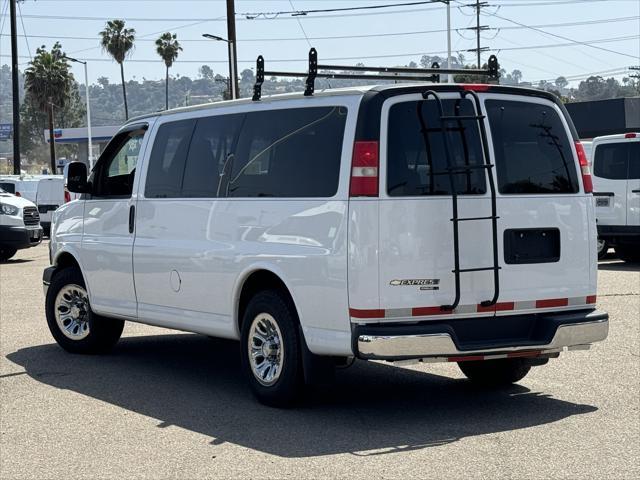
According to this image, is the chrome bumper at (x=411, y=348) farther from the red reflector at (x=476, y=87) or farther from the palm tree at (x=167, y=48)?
the palm tree at (x=167, y=48)

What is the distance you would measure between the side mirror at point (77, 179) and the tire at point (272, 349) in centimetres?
305

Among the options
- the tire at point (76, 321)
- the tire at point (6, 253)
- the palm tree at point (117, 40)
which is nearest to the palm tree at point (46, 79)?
the palm tree at point (117, 40)

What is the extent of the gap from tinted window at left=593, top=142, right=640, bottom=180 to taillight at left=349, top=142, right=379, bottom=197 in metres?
14.3

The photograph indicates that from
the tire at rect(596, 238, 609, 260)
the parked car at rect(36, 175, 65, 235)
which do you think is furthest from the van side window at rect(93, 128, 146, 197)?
the parked car at rect(36, 175, 65, 235)

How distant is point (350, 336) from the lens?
25.1ft

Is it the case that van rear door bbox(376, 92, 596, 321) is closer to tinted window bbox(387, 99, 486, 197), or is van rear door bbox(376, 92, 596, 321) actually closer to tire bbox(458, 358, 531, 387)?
tinted window bbox(387, 99, 486, 197)

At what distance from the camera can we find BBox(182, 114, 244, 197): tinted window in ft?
29.9

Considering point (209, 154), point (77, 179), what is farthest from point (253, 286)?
point (77, 179)

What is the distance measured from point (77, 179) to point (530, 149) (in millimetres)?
4671

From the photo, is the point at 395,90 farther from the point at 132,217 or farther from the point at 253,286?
the point at 132,217

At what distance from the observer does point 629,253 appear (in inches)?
875

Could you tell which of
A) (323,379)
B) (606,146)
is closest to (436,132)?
(323,379)

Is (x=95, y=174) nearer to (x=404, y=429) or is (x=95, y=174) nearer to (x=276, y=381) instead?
(x=276, y=381)

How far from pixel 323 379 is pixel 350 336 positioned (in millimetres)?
610
